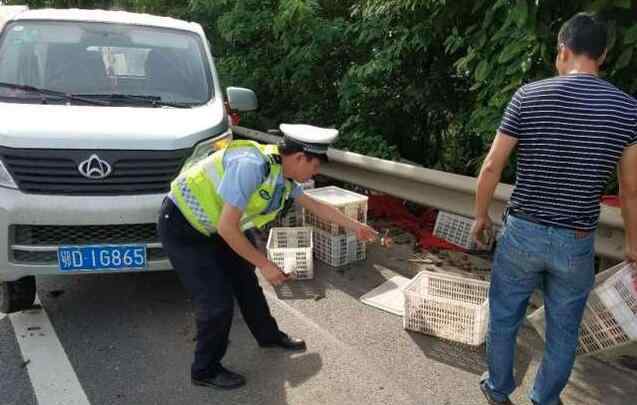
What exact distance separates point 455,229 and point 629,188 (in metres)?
2.74

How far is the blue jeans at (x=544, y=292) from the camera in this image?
97.5 inches

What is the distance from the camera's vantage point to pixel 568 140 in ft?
7.62

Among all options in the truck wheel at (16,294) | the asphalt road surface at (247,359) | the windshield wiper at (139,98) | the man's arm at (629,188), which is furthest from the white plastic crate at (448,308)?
the truck wheel at (16,294)

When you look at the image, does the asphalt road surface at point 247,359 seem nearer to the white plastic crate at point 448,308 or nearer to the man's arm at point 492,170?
the white plastic crate at point 448,308

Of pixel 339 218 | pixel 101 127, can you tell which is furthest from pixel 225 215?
pixel 101 127

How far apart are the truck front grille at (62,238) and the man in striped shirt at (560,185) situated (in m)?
2.04

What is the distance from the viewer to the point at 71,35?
4496 mm

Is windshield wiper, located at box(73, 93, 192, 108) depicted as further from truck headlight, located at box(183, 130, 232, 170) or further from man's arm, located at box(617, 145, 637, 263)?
man's arm, located at box(617, 145, 637, 263)

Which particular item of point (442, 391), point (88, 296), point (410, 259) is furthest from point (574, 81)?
point (88, 296)

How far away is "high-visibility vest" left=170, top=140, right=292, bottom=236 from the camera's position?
2715 millimetres

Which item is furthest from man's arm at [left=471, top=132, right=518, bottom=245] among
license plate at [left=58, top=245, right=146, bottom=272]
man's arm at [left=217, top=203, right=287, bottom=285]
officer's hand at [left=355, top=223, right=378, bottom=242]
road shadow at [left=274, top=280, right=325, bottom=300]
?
license plate at [left=58, top=245, right=146, bottom=272]

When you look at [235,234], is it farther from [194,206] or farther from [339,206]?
[339,206]

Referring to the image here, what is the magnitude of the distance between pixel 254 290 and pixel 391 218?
2.82 metres

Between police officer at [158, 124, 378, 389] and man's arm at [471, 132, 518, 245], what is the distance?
0.67 metres
